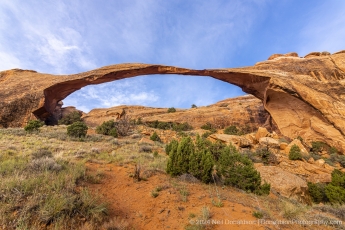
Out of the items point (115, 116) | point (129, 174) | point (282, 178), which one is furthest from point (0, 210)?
point (115, 116)

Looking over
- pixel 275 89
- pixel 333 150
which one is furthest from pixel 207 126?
pixel 333 150

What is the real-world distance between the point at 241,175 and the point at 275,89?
13654mm

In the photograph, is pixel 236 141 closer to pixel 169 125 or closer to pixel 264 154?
pixel 264 154

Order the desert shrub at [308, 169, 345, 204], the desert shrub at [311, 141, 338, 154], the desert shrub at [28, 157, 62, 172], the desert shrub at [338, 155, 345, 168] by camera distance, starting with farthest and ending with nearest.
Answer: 1. the desert shrub at [311, 141, 338, 154]
2. the desert shrub at [338, 155, 345, 168]
3. the desert shrub at [308, 169, 345, 204]
4. the desert shrub at [28, 157, 62, 172]

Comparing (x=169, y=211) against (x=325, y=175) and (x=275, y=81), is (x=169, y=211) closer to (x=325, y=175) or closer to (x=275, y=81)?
(x=325, y=175)

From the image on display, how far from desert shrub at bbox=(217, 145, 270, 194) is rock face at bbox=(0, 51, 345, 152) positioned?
42.4 feet

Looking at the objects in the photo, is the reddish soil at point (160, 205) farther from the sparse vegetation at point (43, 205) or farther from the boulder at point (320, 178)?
the boulder at point (320, 178)

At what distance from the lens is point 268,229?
370 centimetres

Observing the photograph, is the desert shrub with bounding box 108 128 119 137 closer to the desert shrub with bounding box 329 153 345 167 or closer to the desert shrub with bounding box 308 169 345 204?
the desert shrub with bounding box 308 169 345 204

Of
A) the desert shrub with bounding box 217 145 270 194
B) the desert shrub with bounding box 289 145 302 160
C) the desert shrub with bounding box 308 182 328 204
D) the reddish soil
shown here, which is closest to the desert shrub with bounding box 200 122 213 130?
the desert shrub with bounding box 289 145 302 160

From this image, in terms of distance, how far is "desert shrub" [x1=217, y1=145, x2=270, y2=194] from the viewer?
6.99 m

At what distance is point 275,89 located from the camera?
1794 centimetres

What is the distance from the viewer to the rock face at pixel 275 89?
16.3m

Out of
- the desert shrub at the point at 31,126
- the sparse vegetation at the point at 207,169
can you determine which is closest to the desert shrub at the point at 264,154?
the sparse vegetation at the point at 207,169
